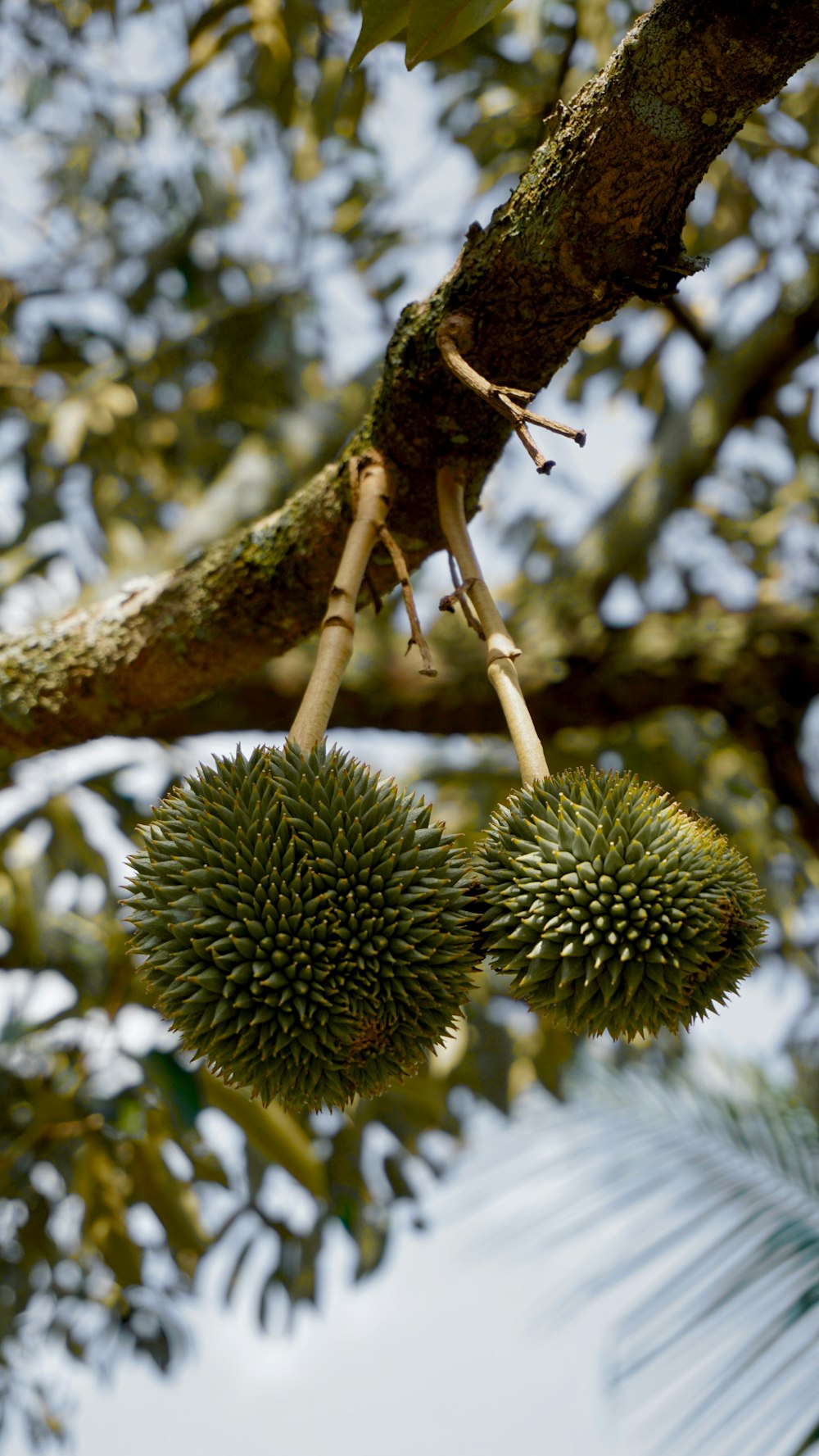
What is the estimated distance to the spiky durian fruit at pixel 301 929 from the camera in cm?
119

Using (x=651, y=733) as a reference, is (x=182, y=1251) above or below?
below

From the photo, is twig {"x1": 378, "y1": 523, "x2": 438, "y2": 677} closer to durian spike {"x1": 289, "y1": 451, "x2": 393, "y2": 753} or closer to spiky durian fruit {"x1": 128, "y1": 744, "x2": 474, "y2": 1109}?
durian spike {"x1": 289, "y1": 451, "x2": 393, "y2": 753}

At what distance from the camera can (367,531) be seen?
1.49m

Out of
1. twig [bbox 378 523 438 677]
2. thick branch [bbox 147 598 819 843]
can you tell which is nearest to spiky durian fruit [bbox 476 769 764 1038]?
twig [bbox 378 523 438 677]

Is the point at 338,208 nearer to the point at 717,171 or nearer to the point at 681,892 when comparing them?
the point at 717,171

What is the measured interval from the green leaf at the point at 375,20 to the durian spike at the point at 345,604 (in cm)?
52

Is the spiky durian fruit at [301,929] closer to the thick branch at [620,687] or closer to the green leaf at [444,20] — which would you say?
the green leaf at [444,20]

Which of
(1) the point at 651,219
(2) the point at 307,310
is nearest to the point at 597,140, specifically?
(1) the point at 651,219

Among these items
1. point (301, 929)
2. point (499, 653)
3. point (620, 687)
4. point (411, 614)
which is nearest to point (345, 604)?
point (411, 614)

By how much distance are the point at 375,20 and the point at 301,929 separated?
3.17 feet

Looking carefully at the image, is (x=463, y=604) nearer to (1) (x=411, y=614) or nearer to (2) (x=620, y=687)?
(1) (x=411, y=614)

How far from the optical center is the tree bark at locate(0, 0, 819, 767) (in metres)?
1.21

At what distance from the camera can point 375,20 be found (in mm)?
1223

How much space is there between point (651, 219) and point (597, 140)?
0.34 feet
